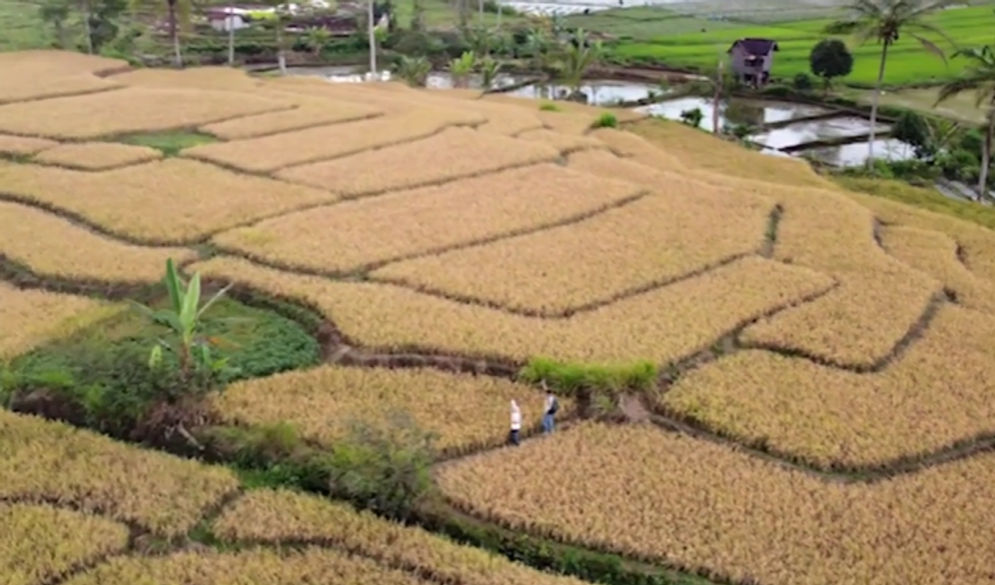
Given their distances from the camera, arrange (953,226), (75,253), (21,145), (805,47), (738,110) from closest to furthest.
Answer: (75,253), (953,226), (21,145), (738,110), (805,47)

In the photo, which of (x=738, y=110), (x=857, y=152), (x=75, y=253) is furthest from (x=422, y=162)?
(x=738, y=110)

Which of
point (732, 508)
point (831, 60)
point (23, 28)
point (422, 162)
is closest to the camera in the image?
point (732, 508)

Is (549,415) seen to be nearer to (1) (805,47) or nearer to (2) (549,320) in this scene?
(2) (549,320)

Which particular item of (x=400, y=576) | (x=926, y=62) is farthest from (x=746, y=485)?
(x=926, y=62)

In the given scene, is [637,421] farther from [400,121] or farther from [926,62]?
[926,62]

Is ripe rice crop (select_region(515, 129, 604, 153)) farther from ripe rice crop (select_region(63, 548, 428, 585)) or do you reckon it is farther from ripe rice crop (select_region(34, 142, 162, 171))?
ripe rice crop (select_region(63, 548, 428, 585))

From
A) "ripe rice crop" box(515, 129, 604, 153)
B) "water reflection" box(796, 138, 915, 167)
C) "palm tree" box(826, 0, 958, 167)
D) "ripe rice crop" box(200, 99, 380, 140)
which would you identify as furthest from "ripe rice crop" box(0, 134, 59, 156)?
"water reflection" box(796, 138, 915, 167)

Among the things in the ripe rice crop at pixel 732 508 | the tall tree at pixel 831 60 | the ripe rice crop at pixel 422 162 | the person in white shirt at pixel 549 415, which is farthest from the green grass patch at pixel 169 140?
the tall tree at pixel 831 60
